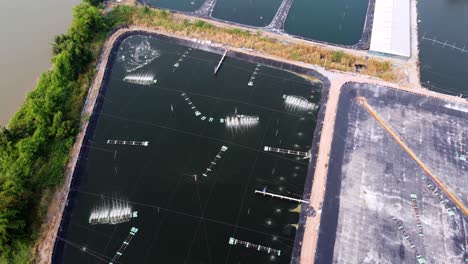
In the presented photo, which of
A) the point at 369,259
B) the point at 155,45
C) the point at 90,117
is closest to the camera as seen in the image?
the point at 369,259

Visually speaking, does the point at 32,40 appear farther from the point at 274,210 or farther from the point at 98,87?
the point at 274,210

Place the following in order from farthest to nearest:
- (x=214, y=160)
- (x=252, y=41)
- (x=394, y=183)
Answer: (x=252, y=41) → (x=214, y=160) → (x=394, y=183)

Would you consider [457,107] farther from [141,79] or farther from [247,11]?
[141,79]

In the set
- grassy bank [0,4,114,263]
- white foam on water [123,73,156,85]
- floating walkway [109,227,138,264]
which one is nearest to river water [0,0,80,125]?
grassy bank [0,4,114,263]

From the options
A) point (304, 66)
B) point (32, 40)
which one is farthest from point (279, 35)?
point (32, 40)

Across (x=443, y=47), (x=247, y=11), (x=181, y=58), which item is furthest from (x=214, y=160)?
(x=443, y=47)

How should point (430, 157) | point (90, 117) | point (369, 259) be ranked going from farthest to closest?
point (90, 117) < point (430, 157) < point (369, 259)
